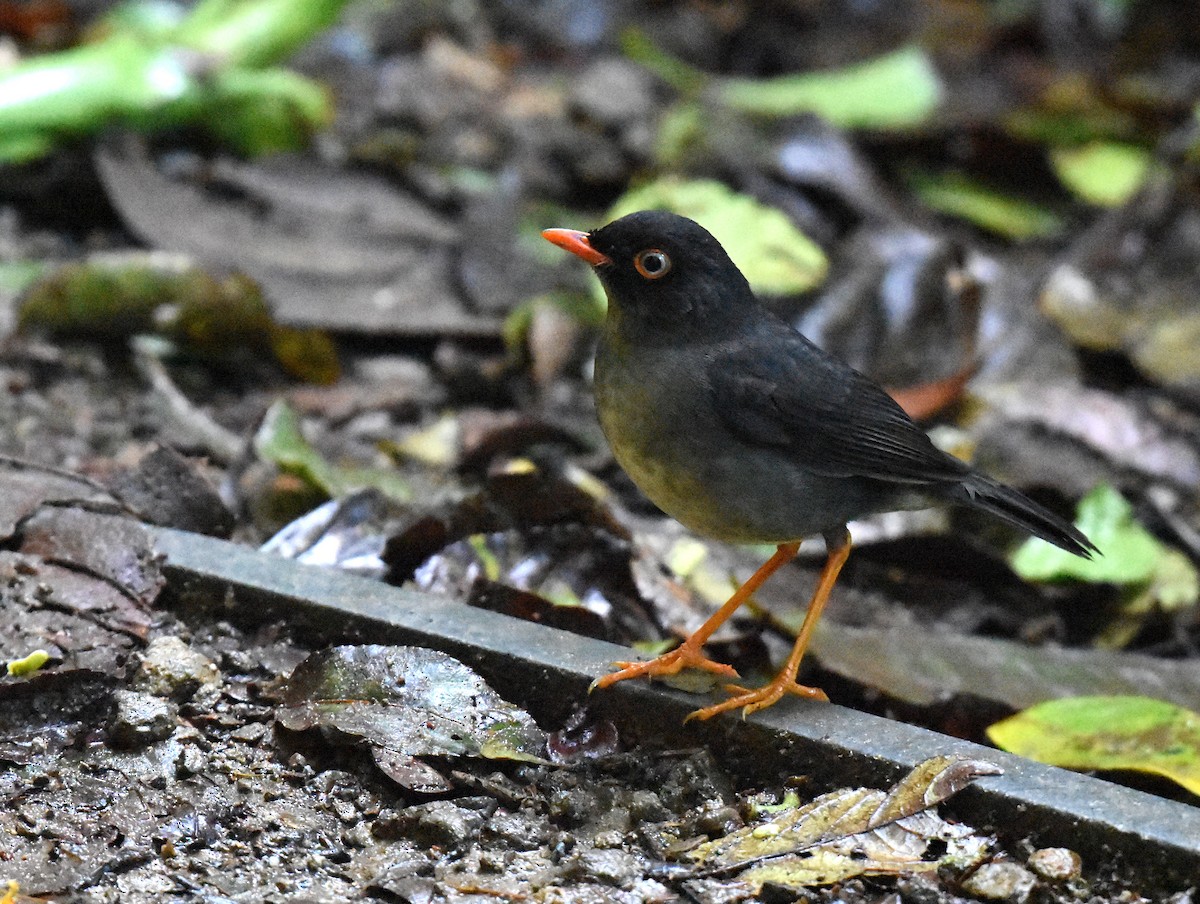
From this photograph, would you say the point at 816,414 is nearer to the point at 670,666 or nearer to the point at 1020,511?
the point at 1020,511

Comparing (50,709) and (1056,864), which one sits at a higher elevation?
(1056,864)

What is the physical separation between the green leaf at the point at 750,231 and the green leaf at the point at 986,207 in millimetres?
1357

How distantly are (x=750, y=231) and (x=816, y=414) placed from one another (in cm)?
277

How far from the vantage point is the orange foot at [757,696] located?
3148 millimetres

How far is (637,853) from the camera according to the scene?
2.83 metres

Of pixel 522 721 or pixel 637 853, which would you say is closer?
pixel 637 853

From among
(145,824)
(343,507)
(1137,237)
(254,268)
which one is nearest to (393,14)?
(254,268)


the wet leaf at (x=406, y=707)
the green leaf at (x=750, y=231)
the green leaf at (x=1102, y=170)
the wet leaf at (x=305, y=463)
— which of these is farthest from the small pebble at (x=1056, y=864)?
the green leaf at (x=1102, y=170)

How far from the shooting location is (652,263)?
3.57 metres

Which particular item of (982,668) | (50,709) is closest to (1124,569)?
(982,668)

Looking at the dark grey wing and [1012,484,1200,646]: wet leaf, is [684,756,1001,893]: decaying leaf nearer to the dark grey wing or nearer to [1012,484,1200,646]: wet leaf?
the dark grey wing

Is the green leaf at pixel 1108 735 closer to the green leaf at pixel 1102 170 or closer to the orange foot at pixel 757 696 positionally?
the orange foot at pixel 757 696

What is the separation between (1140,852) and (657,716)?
1.02m

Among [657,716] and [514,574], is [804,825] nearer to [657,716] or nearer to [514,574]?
[657,716]
